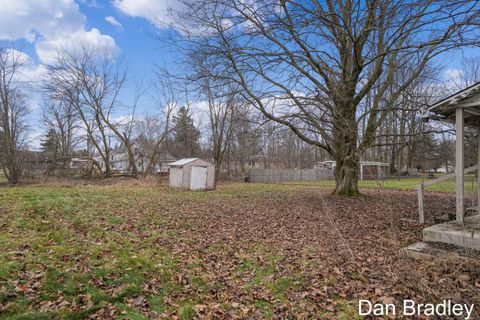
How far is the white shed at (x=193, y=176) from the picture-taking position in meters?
17.3

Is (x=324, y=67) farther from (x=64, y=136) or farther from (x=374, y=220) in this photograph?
(x=64, y=136)

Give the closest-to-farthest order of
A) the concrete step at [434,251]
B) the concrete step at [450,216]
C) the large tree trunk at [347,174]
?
the concrete step at [434,251]
the concrete step at [450,216]
the large tree trunk at [347,174]

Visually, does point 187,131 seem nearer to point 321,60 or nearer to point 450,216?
point 321,60

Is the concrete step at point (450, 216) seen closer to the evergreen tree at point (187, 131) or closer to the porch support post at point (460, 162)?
the porch support post at point (460, 162)

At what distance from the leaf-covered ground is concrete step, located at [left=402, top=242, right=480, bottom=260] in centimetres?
21

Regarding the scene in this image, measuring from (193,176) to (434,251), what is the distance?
13.8 meters

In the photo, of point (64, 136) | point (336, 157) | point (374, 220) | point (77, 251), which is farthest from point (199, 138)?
point (77, 251)

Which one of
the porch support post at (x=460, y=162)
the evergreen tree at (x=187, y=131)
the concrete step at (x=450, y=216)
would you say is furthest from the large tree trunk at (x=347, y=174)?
the evergreen tree at (x=187, y=131)

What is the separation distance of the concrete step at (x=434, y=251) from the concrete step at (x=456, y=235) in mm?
110

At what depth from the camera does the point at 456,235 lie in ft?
16.1

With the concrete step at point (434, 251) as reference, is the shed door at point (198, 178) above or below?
above

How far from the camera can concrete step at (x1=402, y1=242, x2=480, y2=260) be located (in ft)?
14.3

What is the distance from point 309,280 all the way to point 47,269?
3358 millimetres

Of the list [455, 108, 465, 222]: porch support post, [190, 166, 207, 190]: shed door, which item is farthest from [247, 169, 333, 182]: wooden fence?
[455, 108, 465, 222]: porch support post
